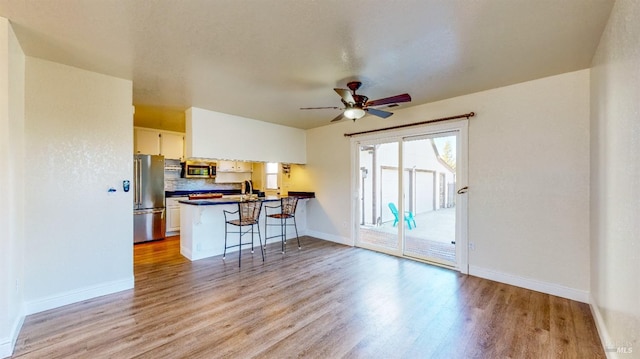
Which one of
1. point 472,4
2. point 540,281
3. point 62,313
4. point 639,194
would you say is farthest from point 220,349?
point 540,281

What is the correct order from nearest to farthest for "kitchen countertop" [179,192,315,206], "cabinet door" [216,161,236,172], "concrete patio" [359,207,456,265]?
"kitchen countertop" [179,192,315,206], "concrete patio" [359,207,456,265], "cabinet door" [216,161,236,172]

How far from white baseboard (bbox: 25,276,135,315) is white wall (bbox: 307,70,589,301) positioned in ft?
14.2

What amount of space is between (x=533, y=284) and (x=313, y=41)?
11.7 ft

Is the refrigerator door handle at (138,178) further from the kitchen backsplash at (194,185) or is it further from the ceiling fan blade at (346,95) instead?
the ceiling fan blade at (346,95)

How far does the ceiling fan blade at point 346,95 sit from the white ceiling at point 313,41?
0.21m

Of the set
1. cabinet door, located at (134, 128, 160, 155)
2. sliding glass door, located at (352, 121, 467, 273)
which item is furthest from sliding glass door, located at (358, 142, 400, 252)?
cabinet door, located at (134, 128, 160, 155)

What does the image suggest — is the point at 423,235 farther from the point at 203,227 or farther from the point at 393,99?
the point at 203,227

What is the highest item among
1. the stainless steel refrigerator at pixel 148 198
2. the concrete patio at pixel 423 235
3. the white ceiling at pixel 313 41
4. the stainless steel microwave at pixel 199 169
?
the white ceiling at pixel 313 41

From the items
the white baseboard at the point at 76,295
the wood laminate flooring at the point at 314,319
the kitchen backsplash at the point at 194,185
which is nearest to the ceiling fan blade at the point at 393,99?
the wood laminate flooring at the point at 314,319

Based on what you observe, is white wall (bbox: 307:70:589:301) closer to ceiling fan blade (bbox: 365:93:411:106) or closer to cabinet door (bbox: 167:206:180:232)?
ceiling fan blade (bbox: 365:93:411:106)

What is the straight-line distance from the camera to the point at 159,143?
19.8 ft

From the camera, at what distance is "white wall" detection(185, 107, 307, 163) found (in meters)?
4.30

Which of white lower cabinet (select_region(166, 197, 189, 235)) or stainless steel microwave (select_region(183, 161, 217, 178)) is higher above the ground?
stainless steel microwave (select_region(183, 161, 217, 178))

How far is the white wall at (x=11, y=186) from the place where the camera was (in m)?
1.93
